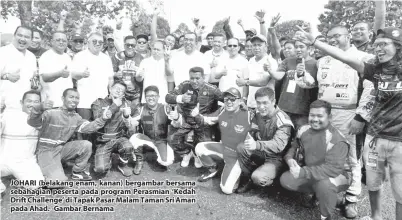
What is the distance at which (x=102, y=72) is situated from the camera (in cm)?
609

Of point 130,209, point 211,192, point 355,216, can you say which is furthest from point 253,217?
point 130,209

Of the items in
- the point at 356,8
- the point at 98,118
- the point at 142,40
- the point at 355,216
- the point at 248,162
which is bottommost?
the point at 355,216

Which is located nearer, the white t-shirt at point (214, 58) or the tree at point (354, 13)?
the white t-shirt at point (214, 58)

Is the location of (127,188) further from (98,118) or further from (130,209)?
(98,118)

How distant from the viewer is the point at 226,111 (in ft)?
18.2

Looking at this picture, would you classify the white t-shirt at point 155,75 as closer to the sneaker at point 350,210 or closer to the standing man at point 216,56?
the standing man at point 216,56

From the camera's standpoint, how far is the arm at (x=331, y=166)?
4172 mm

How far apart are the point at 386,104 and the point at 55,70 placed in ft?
17.4

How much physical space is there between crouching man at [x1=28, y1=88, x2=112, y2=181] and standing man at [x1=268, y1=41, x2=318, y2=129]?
3015 millimetres

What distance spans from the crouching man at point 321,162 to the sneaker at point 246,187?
727 mm

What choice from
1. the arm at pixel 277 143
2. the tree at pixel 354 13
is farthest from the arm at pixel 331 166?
the tree at pixel 354 13

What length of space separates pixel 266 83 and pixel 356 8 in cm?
2575

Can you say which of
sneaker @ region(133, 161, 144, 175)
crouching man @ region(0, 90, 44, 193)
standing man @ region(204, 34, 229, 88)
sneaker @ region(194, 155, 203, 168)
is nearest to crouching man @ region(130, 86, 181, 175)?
sneaker @ region(133, 161, 144, 175)

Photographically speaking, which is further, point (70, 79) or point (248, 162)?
point (70, 79)
